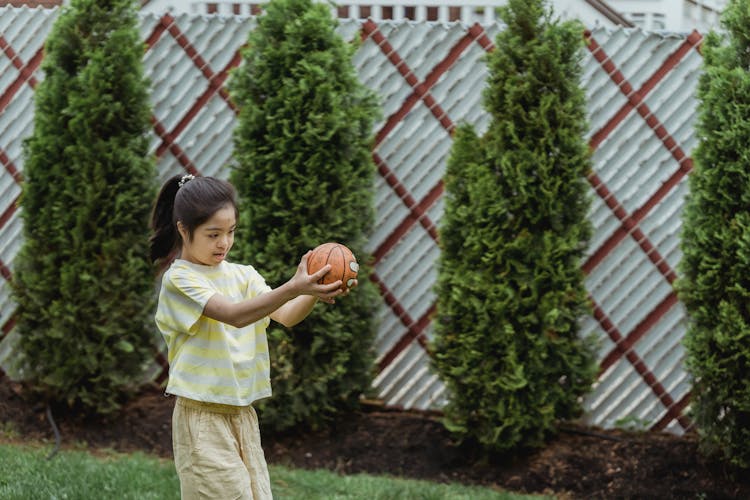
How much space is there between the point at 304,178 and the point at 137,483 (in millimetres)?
1932

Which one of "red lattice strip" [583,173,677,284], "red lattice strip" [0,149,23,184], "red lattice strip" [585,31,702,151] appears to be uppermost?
"red lattice strip" [0,149,23,184]

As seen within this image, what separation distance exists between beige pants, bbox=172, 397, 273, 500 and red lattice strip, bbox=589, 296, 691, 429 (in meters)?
3.01

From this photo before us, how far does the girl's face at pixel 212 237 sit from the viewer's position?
11.5 ft

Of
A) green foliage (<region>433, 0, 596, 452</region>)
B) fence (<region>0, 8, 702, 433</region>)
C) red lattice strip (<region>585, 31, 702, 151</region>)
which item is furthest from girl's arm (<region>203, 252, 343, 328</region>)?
red lattice strip (<region>585, 31, 702, 151</region>)

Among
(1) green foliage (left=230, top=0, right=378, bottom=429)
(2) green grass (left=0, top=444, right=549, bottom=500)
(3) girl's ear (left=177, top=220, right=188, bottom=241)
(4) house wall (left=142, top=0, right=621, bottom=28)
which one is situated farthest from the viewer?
(4) house wall (left=142, top=0, right=621, bottom=28)

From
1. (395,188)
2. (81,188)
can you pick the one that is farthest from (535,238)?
(81,188)

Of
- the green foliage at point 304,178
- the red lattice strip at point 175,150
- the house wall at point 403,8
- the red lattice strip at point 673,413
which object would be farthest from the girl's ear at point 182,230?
the house wall at point 403,8

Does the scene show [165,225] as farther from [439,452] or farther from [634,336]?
Answer: [634,336]

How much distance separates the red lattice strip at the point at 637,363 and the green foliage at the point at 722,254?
2.15 feet

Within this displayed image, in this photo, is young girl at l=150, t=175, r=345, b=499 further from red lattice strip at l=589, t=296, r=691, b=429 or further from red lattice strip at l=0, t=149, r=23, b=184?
Result: red lattice strip at l=0, t=149, r=23, b=184

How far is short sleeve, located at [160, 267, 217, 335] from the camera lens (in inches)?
137

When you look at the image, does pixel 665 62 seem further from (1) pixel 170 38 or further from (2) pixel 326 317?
(1) pixel 170 38

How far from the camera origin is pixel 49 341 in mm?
6238

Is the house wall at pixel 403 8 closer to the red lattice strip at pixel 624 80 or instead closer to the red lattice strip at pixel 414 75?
the red lattice strip at pixel 414 75
